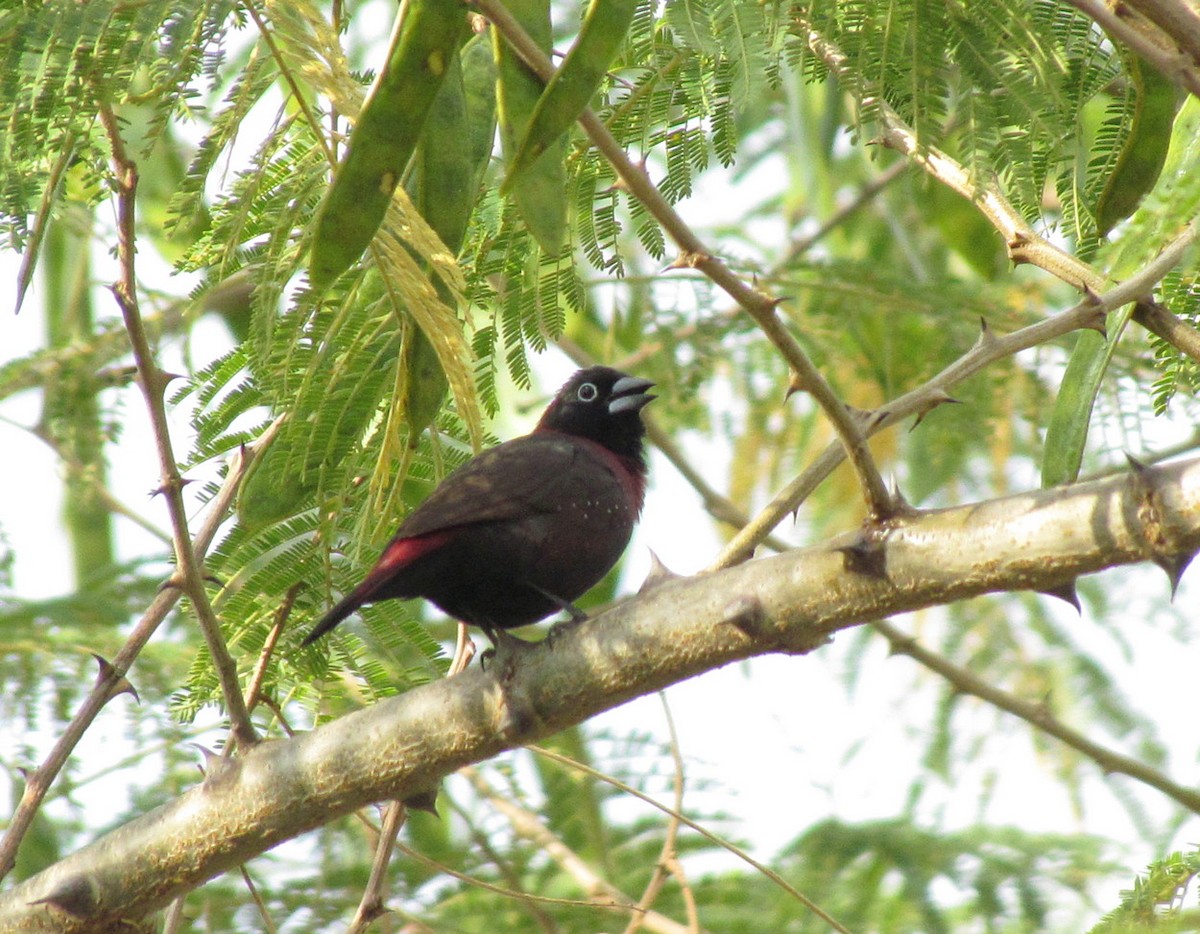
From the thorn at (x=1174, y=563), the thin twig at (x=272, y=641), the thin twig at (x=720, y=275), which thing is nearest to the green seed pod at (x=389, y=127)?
the thin twig at (x=720, y=275)

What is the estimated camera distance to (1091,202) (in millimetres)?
3182

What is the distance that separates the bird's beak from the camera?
187 inches

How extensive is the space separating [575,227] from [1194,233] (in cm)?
170

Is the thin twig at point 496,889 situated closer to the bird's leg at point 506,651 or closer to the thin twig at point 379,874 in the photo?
the thin twig at point 379,874

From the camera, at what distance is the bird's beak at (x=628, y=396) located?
474 cm

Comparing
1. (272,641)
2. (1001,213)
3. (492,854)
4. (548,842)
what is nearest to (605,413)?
(548,842)

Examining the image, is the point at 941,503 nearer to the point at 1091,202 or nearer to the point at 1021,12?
the point at 1091,202

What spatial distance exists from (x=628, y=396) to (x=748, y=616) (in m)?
2.57

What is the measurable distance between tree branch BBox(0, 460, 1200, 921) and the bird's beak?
2091 millimetres

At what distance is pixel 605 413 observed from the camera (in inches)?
→ 192

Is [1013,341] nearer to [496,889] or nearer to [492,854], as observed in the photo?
[496,889]

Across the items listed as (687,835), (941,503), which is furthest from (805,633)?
(941,503)

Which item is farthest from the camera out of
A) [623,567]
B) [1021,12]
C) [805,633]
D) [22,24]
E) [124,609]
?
[623,567]

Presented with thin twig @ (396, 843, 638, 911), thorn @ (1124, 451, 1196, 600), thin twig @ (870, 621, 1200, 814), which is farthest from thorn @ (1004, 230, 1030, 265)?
thin twig @ (396, 843, 638, 911)
